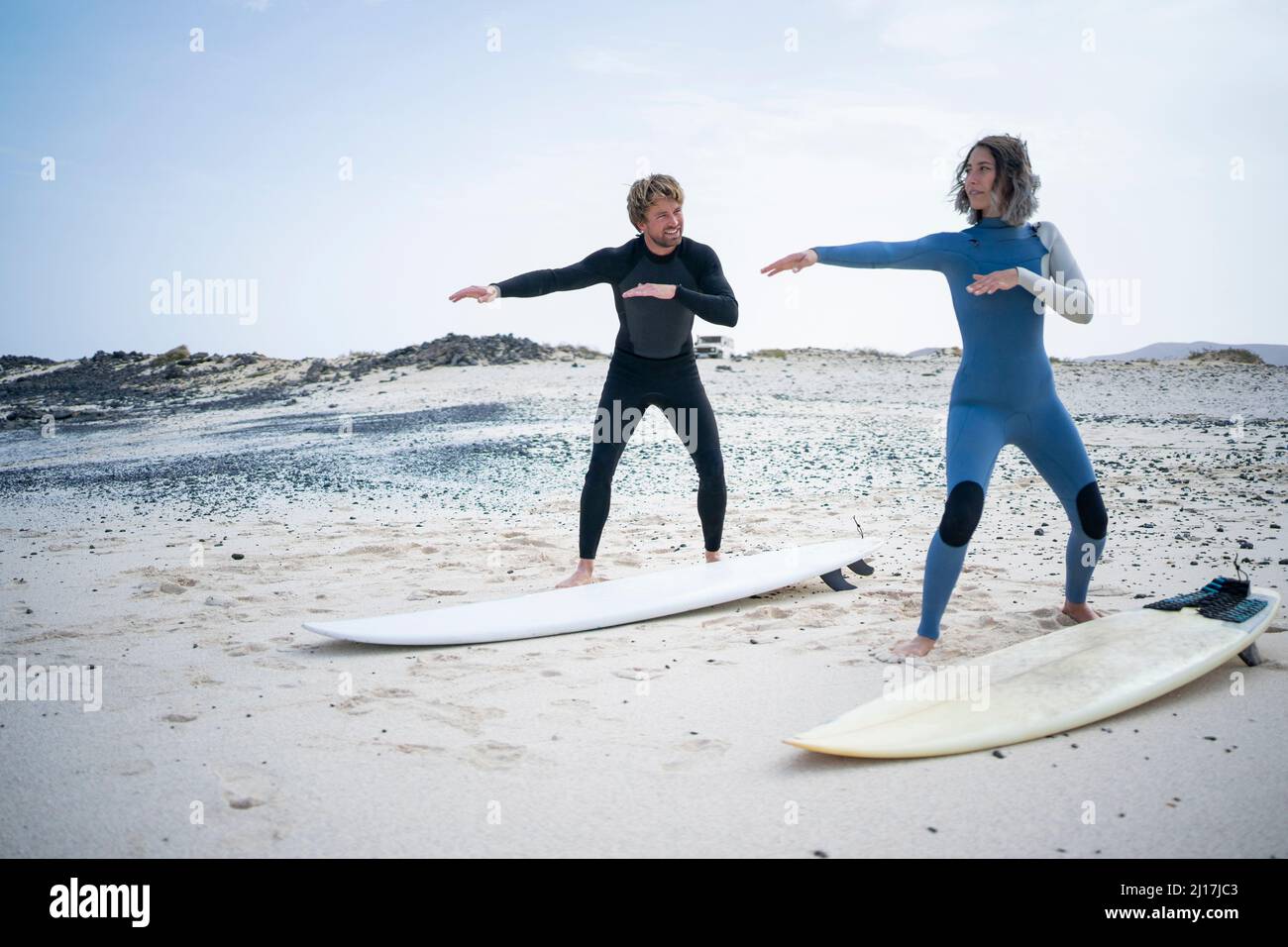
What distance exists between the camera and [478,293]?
5258mm

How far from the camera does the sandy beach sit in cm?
266

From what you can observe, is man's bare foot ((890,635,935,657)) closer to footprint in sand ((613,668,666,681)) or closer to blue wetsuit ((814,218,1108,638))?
blue wetsuit ((814,218,1108,638))

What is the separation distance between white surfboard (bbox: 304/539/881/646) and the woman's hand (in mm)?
1631

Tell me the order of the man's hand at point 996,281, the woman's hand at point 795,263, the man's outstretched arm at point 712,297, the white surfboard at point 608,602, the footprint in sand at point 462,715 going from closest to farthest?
the footprint in sand at point 462,715
the man's hand at point 996,281
the woman's hand at point 795,263
the white surfboard at point 608,602
the man's outstretched arm at point 712,297

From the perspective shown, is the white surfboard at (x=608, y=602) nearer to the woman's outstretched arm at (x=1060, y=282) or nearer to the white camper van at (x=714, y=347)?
the woman's outstretched arm at (x=1060, y=282)

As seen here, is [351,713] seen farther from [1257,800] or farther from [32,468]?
[32,468]

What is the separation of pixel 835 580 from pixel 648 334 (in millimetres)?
1664

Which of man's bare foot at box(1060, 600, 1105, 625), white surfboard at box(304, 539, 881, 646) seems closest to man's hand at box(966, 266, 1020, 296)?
man's bare foot at box(1060, 600, 1105, 625)

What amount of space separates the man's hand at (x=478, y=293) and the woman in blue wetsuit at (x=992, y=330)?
173cm

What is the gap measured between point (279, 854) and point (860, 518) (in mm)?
5469

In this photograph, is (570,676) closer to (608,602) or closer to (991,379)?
(608,602)

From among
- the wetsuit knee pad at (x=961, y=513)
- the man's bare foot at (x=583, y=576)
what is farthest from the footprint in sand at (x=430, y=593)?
the wetsuit knee pad at (x=961, y=513)

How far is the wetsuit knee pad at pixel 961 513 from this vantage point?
3859 mm

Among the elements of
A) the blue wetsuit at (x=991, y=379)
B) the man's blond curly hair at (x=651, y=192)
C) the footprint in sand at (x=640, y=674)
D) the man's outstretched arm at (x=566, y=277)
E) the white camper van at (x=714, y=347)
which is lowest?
the footprint in sand at (x=640, y=674)
